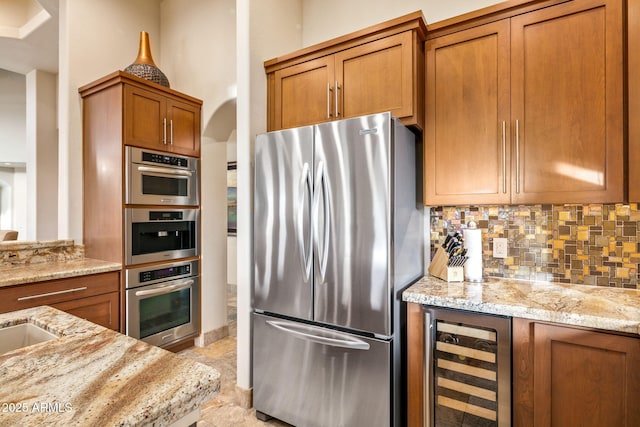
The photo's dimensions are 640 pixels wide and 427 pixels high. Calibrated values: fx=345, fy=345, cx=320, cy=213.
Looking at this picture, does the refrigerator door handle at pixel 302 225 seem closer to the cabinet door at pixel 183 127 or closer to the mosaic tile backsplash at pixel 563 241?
the mosaic tile backsplash at pixel 563 241

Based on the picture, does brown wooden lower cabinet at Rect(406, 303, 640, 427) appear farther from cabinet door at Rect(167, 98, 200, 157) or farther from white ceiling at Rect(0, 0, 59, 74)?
white ceiling at Rect(0, 0, 59, 74)

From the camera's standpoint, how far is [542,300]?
5.23 ft

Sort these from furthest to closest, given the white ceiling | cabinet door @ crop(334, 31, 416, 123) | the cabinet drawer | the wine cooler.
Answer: the white ceiling, the cabinet drawer, cabinet door @ crop(334, 31, 416, 123), the wine cooler

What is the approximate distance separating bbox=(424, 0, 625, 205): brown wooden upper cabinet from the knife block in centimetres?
33

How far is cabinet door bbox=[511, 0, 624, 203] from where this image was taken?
1593 mm

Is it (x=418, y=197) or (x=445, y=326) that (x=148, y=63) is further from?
(x=445, y=326)

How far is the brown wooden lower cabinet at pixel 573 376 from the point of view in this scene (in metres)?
1.33

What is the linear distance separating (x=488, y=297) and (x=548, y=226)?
0.67 metres

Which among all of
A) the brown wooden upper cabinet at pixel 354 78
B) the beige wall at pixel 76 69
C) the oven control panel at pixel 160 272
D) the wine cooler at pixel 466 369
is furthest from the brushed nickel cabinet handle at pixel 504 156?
the beige wall at pixel 76 69

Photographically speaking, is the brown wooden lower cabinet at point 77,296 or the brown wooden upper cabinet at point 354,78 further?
the brown wooden lower cabinet at point 77,296

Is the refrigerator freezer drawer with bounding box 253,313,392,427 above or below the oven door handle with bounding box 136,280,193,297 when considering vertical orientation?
below

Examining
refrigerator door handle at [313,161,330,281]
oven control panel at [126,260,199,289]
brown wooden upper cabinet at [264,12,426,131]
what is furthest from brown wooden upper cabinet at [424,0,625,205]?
oven control panel at [126,260,199,289]

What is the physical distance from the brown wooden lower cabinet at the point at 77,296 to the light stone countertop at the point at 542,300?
2.24 m

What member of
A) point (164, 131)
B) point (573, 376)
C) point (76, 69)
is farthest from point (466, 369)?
point (76, 69)
